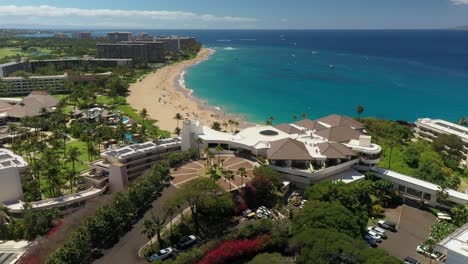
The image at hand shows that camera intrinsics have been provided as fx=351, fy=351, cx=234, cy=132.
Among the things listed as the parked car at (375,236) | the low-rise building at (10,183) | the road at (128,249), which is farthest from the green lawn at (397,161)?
the low-rise building at (10,183)

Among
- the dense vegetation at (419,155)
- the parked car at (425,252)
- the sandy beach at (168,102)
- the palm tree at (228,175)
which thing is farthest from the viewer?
the sandy beach at (168,102)

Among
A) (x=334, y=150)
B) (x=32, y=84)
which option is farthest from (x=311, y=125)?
(x=32, y=84)

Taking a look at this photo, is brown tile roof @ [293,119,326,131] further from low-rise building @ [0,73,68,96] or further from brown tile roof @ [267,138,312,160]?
low-rise building @ [0,73,68,96]

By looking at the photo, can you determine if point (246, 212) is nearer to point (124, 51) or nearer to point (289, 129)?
point (289, 129)

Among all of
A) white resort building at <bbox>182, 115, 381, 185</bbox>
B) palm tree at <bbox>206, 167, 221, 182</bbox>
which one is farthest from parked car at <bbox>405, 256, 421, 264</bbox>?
palm tree at <bbox>206, 167, 221, 182</bbox>

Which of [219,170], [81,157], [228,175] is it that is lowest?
[81,157]

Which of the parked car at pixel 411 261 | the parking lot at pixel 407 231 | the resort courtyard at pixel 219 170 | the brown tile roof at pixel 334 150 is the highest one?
the brown tile roof at pixel 334 150

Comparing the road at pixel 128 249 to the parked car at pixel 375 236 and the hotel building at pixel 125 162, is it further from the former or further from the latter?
the parked car at pixel 375 236
